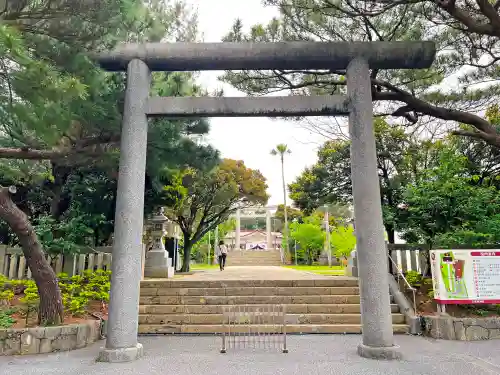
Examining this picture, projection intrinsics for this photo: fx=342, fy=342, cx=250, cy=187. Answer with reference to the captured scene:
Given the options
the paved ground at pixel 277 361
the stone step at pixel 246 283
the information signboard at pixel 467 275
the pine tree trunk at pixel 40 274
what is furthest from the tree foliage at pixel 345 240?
the pine tree trunk at pixel 40 274

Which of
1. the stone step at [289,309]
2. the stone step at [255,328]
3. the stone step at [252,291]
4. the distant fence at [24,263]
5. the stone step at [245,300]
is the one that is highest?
the distant fence at [24,263]

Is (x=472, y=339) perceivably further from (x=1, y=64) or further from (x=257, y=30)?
(x=1, y=64)

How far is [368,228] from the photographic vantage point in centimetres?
502

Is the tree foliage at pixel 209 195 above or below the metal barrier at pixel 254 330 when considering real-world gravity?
above

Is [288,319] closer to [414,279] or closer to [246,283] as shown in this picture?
[246,283]

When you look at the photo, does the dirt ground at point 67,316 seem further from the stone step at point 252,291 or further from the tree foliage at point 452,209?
the tree foliage at point 452,209

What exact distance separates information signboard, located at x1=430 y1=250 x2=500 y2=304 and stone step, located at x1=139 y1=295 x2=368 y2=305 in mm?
1932

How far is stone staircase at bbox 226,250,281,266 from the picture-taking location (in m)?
29.3

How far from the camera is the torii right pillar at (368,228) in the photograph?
15.7 feet

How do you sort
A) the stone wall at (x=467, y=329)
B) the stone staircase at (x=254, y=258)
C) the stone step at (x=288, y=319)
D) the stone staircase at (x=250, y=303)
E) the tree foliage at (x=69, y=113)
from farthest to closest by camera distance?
the stone staircase at (x=254, y=258) < the stone step at (x=288, y=319) < the stone staircase at (x=250, y=303) < the stone wall at (x=467, y=329) < the tree foliage at (x=69, y=113)

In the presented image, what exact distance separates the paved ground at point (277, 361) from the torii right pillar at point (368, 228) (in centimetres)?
33

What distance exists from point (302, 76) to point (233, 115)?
364 centimetres

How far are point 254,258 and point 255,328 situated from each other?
23927mm

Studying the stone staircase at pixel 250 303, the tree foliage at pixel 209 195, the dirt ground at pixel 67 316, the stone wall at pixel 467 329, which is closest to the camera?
the dirt ground at pixel 67 316
